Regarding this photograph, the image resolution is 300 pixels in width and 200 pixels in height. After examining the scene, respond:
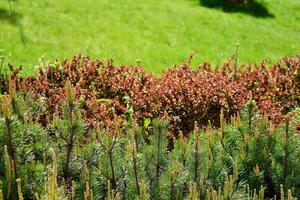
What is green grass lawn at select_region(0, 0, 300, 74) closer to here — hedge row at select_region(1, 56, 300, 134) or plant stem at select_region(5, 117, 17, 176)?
hedge row at select_region(1, 56, 300, 134)

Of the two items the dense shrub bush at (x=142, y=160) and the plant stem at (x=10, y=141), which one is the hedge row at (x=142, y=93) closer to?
the dense shrub bush at (x=142, y=160)

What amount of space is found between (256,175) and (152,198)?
113 cm

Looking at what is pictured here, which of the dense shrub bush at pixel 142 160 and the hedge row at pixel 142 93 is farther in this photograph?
the hedge row at pixel 142 93

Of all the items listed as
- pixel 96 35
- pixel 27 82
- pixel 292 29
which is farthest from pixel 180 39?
pixel 27 82

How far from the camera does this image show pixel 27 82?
26.3ft

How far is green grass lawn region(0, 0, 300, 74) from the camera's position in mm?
13359

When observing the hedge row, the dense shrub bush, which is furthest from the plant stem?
the hedge row

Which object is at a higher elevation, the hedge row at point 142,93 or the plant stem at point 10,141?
the plant stem at point 10,141

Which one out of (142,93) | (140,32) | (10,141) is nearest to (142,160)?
(10,141)

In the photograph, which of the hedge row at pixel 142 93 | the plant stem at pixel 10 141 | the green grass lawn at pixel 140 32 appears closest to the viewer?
the plant stem at pixel 10 141

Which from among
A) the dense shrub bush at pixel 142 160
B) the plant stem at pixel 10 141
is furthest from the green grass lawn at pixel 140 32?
the plant stem at pixel 10 141

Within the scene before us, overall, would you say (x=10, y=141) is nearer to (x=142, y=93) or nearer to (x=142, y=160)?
(x=142, y=160)

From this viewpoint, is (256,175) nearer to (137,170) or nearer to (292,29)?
(137,170)

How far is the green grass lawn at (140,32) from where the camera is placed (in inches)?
526
